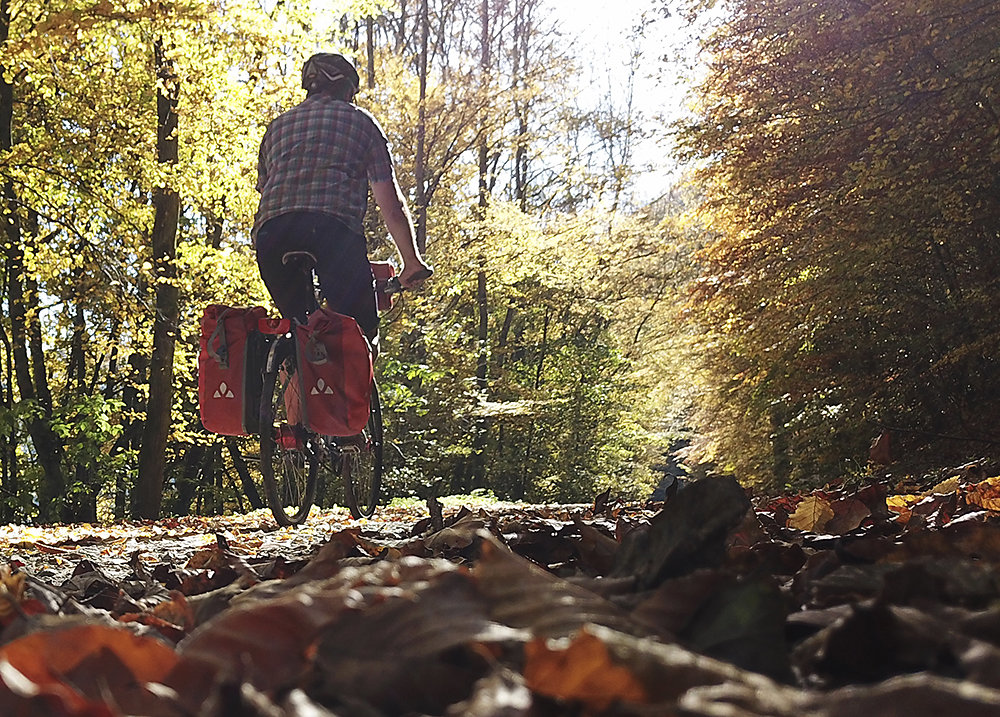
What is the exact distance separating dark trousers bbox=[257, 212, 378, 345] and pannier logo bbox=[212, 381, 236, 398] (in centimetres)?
49

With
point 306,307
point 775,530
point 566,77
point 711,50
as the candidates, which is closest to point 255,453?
point 566,77

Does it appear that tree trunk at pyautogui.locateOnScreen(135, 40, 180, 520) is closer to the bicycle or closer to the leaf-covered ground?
the bicycle

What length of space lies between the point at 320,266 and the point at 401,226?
1.67 ft

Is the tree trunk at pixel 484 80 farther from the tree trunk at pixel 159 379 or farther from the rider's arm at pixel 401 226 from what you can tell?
the rider's arm at pixel 401 226

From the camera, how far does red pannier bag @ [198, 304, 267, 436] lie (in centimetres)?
507

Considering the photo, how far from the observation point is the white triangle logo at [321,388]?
506 centimetres

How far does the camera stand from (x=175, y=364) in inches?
539

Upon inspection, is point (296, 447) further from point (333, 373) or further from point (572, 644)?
point (572, 644)

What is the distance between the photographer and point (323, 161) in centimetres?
498

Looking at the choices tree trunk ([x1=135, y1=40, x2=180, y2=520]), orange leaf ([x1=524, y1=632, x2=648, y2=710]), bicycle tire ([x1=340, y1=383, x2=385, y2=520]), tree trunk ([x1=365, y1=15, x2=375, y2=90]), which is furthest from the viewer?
tree trunk ([x1=365, y1=15, x2=375, y2=90])

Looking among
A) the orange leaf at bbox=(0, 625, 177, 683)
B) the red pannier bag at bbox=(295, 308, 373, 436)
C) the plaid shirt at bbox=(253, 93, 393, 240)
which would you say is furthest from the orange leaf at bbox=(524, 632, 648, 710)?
the plaid shirt at bbox=(253, 93, 393, 240)

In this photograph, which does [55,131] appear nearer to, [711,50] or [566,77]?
[711,50]

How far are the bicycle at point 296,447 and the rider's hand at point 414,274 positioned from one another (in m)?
0.06

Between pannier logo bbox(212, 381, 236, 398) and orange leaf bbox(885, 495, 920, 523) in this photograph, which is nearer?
orange leaf bbox(885, 495, 920, 523)
